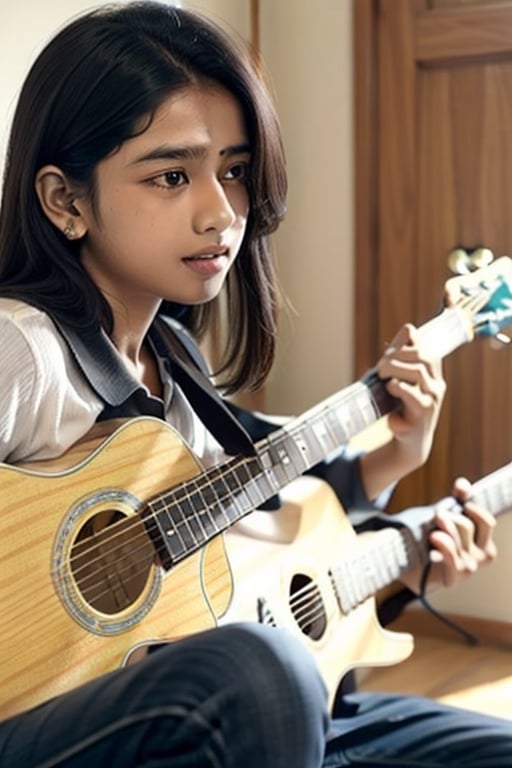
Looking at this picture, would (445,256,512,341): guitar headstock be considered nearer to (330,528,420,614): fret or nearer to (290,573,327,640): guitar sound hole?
(330,528,420,614): fret

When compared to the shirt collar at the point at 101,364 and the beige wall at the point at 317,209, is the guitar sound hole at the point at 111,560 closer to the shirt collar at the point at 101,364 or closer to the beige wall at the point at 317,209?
the shirt collar at the point at 101,364

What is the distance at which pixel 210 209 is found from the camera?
1.11m

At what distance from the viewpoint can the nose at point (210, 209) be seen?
3.64 ft

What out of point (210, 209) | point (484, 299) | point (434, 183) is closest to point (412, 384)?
point (484, 299)

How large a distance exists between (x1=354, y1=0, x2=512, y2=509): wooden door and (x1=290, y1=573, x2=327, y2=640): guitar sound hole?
794 millimetres

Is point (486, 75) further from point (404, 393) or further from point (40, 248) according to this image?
point (40, 248)

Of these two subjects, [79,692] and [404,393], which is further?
[404,393]

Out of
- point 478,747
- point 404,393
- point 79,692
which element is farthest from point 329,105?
point 79,692

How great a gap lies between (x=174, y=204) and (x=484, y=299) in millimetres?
478

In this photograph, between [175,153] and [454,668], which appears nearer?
[175,153]

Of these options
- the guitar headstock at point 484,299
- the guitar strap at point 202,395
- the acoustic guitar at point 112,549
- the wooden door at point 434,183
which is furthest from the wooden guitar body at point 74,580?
the wooden door at point 434,183

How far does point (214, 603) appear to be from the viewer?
110cm

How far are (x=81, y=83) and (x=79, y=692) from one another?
1.65ft

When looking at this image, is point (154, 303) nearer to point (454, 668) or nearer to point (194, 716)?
point (194, 716)
